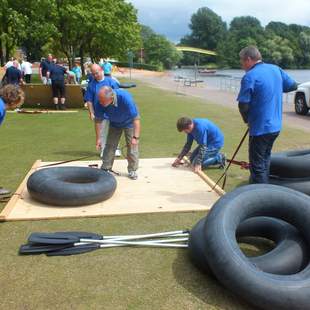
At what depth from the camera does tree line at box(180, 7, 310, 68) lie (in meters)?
126

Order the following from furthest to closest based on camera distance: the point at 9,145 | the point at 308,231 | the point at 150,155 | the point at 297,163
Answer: the point at 9,145 → the point at 150,155 → the point at 297,163 → the point at 308,231

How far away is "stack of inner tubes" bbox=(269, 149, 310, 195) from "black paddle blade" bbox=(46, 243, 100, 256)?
2.95 metres

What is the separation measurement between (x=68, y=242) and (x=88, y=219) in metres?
1.01

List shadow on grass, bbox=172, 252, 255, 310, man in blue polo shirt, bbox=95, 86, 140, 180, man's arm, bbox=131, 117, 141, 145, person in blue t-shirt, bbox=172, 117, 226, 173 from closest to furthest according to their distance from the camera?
1. shadow on grass, bbox=172, 252, 255, 310
2. man in blue polo shirt, bbox=95, 86, 140, 180
3. man's arm, bbox=131, 117, 141, 145
4. person in blue t-shirt, bbox=172, 117, 226, 173

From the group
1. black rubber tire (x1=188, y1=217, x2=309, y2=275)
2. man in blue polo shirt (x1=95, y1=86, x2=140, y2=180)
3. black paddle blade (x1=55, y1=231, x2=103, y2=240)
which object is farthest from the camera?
man in blue polo shirt (x1=95, y1=86, x2=140, y2=180)

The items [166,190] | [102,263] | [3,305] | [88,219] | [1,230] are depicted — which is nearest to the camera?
[3,305]

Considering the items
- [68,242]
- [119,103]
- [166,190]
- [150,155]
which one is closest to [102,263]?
[68,242]

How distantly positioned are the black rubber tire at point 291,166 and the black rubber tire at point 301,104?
11728 millimetres

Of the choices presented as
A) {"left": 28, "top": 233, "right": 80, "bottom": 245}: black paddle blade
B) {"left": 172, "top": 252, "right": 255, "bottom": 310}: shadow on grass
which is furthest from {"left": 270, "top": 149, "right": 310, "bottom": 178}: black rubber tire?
{"left": 28, "top": 233, "right": 80, "bottom": 245}: black paddle blade

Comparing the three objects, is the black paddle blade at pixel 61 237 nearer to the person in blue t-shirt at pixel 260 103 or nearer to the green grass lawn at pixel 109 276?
the green grass lawn at pixel 109 276

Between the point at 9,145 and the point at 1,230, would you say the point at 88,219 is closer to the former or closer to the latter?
the point at 1,230

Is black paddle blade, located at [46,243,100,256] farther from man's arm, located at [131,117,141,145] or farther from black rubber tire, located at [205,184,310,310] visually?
man's arm, located at [131,117,141,145]

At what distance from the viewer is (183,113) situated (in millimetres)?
17625

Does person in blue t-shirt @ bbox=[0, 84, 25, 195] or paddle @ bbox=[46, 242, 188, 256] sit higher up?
person in blue t-shirt @ bbox=[0, 84, 25, 195]
